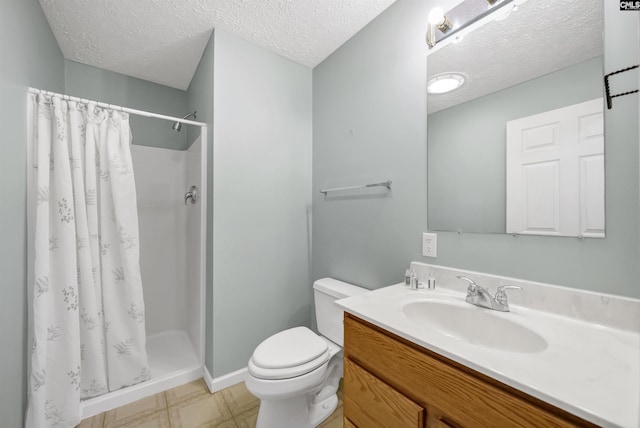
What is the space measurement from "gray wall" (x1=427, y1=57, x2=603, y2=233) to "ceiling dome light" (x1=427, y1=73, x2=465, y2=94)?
105mm

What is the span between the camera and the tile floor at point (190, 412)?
54.8 inches

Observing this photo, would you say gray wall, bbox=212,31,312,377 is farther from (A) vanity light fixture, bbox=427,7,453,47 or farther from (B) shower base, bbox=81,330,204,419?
(A) vanity light fixture, bbox=427,7,453,47

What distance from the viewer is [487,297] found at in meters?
0.98

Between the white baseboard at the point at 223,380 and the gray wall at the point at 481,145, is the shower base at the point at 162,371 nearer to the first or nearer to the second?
the white baseboard at the point at 223,380

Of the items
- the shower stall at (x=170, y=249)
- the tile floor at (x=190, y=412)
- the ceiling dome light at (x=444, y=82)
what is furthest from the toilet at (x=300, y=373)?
the ceiling dome light at (x=444, y=82)

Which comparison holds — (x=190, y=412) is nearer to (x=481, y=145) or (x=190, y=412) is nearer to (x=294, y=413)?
(x=294, y=413)

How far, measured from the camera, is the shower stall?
1963 millimetres

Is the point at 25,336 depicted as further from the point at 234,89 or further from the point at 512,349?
the point at 512,349

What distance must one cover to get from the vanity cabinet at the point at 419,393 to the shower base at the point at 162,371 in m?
1.36

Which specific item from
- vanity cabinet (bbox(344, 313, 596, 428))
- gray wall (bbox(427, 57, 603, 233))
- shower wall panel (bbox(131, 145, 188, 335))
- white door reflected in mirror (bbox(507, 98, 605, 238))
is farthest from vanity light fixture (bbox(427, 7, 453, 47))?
shower wall panel (bbox(131, 145, 188, 335))

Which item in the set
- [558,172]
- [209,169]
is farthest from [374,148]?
[209,169]

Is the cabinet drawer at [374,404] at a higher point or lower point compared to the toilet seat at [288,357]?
higher

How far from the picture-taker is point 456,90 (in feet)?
3.91

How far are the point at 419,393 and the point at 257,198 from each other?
145cm
